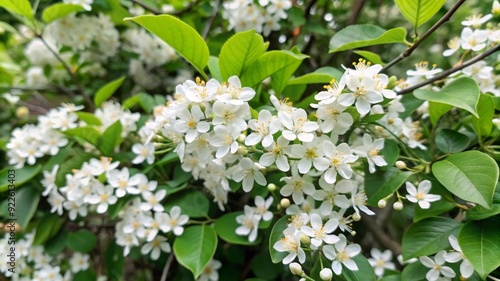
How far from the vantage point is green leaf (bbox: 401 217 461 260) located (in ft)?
2.89

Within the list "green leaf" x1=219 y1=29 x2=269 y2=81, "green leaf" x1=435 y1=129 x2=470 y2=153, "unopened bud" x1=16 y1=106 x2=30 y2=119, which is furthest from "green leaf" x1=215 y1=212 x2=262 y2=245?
"unopened bud" x1=16 y1=106 x2=30 y2=119

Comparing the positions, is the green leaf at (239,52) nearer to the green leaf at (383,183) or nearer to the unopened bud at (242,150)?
the unopened bud at (242,150)

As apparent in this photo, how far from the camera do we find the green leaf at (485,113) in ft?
3.04

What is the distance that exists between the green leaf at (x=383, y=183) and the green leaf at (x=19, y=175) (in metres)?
0.95

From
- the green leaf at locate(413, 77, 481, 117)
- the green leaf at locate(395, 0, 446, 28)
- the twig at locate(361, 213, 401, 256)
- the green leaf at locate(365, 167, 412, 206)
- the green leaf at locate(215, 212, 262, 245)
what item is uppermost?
the green leaf at locate(395, 0, 446, 28)

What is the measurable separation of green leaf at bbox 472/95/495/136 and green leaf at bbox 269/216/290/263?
18.2 inches

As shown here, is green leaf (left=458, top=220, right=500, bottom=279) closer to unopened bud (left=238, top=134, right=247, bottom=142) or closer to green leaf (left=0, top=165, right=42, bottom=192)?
unopened bud (left=238, top=134, right=247, bottom=142)

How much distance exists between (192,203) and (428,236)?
56 cm

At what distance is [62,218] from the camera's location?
4.48 feet

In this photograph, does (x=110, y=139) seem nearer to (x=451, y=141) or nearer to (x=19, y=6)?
(x=19, y=6)

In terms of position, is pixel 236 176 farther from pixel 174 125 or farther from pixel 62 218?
pixel 62 218

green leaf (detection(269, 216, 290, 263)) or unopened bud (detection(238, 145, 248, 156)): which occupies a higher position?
unopened bud (detection(238, 145, 248, 156))

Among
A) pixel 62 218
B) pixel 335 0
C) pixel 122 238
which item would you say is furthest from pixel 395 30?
pixel 62 218

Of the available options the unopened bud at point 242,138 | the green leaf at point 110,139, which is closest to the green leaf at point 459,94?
the unopened bud at point 242,138
